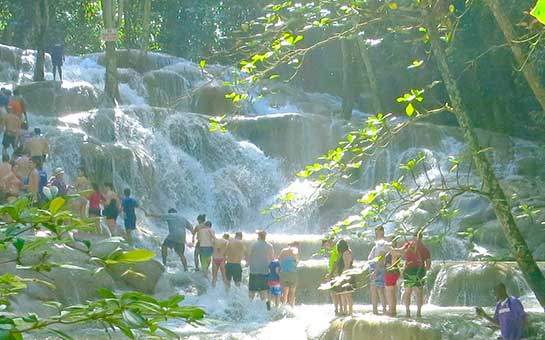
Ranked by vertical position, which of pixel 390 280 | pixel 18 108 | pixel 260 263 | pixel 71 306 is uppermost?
pixel 18 108

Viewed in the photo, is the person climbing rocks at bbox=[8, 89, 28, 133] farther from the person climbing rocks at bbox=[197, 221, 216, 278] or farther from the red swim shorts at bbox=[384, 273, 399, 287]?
the red swim shorts at bbox=[384, 273, 399, 287]

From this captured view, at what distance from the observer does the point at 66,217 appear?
97.2 inches

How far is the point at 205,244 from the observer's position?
20.1 m

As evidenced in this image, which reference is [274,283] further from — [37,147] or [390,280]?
[37,147]

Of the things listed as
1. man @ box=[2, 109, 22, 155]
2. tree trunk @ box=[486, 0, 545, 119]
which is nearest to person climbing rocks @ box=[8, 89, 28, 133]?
man @ box=[2, 109, 22, 155]

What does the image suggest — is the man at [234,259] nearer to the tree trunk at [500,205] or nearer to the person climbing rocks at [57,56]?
the tree trunk at [500,205]

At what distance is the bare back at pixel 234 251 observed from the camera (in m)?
19.2

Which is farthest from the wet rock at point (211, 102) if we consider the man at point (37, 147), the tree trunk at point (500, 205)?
the tree trunk at point (500, 205)

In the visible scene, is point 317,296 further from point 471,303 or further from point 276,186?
point 276,186

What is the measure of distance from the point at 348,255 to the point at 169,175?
13842 mm

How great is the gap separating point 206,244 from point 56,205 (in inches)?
699

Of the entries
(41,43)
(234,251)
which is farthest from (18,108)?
(41,43)

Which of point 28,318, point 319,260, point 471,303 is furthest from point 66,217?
point 319,260

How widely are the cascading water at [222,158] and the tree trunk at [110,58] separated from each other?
0.49 m
